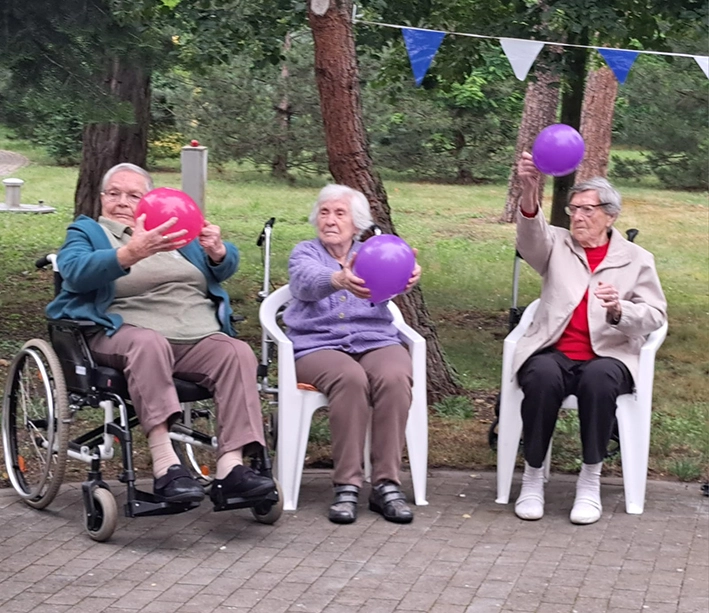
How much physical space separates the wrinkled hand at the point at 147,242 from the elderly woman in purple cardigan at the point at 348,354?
694 millimetres

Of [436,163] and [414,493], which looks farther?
[436,163]

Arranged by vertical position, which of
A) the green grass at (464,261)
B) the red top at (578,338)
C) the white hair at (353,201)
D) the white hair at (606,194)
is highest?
the white hair at (606,194)

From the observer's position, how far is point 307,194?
63.2 feet

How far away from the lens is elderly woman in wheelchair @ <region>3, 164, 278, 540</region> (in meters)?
4.25

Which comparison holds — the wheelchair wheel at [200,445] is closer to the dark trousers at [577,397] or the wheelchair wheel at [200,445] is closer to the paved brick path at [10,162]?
the dark trousers at [577,397]

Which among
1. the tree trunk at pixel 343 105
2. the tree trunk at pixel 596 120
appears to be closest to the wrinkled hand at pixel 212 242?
the tree trunk at pixel 343 105

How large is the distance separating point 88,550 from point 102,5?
11.3 ft

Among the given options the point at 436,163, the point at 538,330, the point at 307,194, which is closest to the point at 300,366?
the point at 538,330

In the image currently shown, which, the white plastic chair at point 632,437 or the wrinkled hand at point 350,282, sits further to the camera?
the white plastic chair at point 632,437

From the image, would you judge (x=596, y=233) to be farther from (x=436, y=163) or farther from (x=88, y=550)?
(x=436, y=163)

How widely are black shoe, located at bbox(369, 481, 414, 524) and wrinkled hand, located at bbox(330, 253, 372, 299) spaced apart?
0.76 meters

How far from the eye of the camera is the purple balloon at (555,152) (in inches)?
197

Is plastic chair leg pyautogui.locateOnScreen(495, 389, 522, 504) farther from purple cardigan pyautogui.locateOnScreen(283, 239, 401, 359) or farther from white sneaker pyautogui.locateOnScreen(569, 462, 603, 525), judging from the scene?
purple cardigan pyautogui.locateOnScreen(283, 239, 401, 359)

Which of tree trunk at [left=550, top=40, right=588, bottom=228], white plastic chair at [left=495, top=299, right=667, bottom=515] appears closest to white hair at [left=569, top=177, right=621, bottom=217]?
white plastic chair at [left=495, top=299, right=667, bottom=515]
